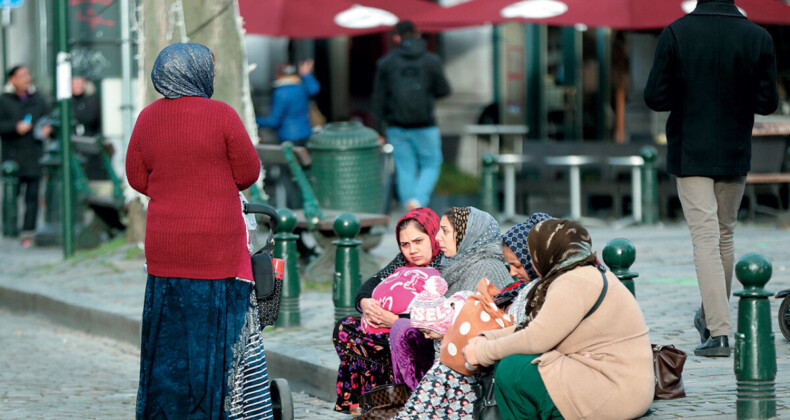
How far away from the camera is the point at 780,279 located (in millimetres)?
9633

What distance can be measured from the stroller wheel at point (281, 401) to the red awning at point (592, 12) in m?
9.85

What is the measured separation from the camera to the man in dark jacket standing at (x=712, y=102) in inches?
259

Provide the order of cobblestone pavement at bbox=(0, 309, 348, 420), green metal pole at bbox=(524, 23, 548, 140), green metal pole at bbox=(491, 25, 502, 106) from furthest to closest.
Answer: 1. green metal pole at bbox=(491, 25, 502, 106)
2. green metal pole at bbox=(524, 23, 548, 140)
3. cobblestone pavement at bbox=(0, 309, 348, 420)

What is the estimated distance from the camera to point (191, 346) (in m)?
5.11

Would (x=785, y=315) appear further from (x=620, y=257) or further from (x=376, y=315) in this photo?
(x=376, y=315)

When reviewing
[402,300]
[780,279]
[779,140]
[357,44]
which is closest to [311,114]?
[357,44]

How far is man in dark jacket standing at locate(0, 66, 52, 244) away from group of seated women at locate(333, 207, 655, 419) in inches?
409

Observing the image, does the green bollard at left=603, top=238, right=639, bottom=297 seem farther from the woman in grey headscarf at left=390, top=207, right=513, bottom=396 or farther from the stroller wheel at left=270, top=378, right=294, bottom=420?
the stroller wheel at left=270, top=378, right=294, bottom=420

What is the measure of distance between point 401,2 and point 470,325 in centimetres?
1344

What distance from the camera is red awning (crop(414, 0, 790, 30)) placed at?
14820 mm

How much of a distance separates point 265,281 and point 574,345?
49.3 inches

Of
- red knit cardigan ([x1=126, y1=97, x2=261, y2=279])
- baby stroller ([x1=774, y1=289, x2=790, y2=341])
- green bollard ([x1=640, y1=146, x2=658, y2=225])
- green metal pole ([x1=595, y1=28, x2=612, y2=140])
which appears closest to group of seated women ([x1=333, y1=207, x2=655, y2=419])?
red knit cardigan ([x1=126, y1=97, x2=261, y2=279])

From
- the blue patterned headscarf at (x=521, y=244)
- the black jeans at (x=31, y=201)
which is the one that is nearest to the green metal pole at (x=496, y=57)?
the black jeans at (x=31, y=201)

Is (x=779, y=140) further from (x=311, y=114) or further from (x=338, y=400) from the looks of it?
(x=338, y=400)
